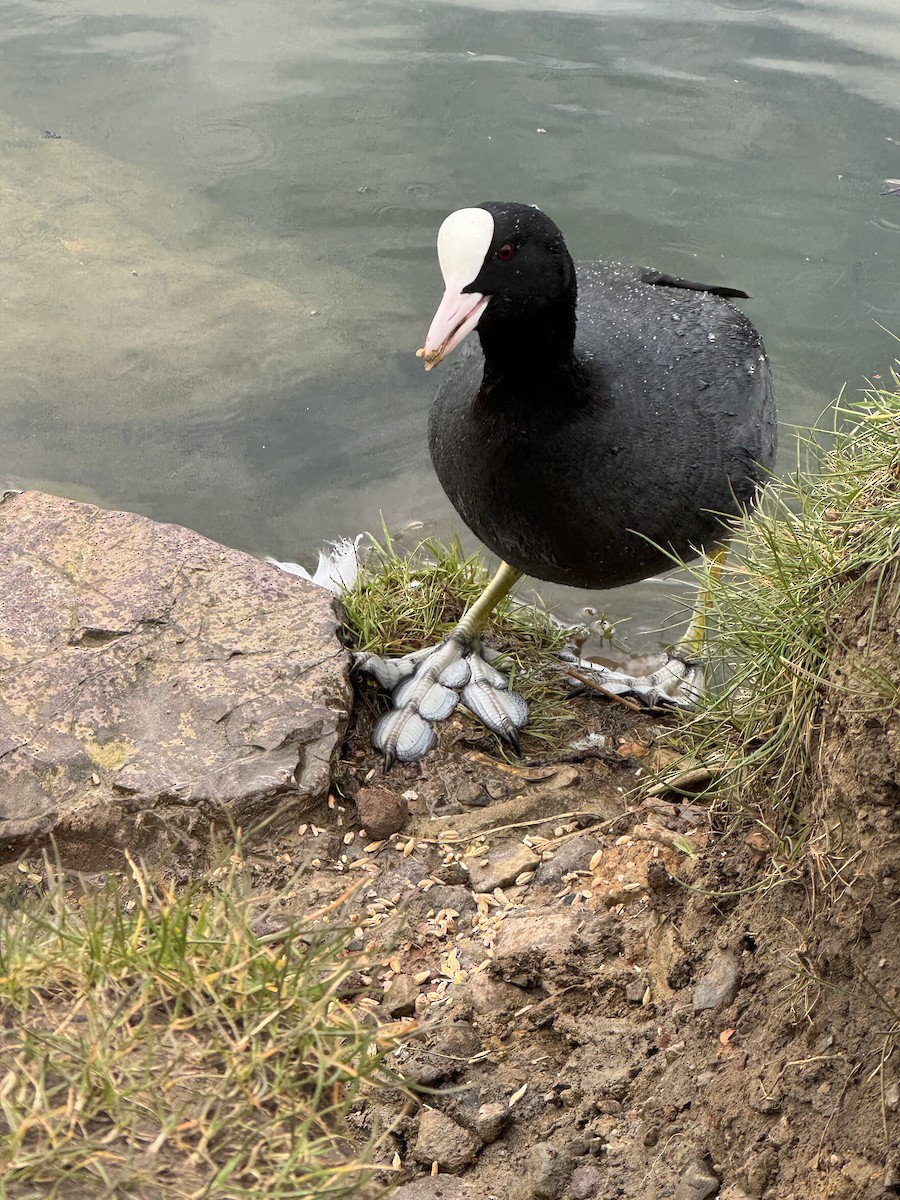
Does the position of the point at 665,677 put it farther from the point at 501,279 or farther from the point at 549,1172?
the point at 549,1172

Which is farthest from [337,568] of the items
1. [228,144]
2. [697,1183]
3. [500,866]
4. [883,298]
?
[228,144]

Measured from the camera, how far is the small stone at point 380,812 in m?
3.51

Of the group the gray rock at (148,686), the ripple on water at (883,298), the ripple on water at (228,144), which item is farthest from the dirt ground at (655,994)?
the ripple on water at (228,144)

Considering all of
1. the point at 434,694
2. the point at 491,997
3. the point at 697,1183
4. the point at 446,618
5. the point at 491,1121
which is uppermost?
the point at 697,1183

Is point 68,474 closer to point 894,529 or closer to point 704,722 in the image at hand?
point 704,722

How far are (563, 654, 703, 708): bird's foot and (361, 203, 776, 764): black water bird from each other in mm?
335

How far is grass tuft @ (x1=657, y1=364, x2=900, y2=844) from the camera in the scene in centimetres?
222

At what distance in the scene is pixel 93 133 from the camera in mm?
6965

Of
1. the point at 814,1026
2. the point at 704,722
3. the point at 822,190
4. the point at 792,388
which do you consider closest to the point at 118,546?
the point at 704,722

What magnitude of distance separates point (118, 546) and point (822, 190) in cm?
432

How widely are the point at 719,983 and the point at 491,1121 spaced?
1.55 ft

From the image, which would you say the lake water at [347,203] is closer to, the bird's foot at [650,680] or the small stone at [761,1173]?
the bird's foot at [650,680]

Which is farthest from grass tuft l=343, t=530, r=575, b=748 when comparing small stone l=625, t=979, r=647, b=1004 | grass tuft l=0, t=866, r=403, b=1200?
grass tuft l=0, t=866, r=403, b=1200

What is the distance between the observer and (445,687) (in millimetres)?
4055
